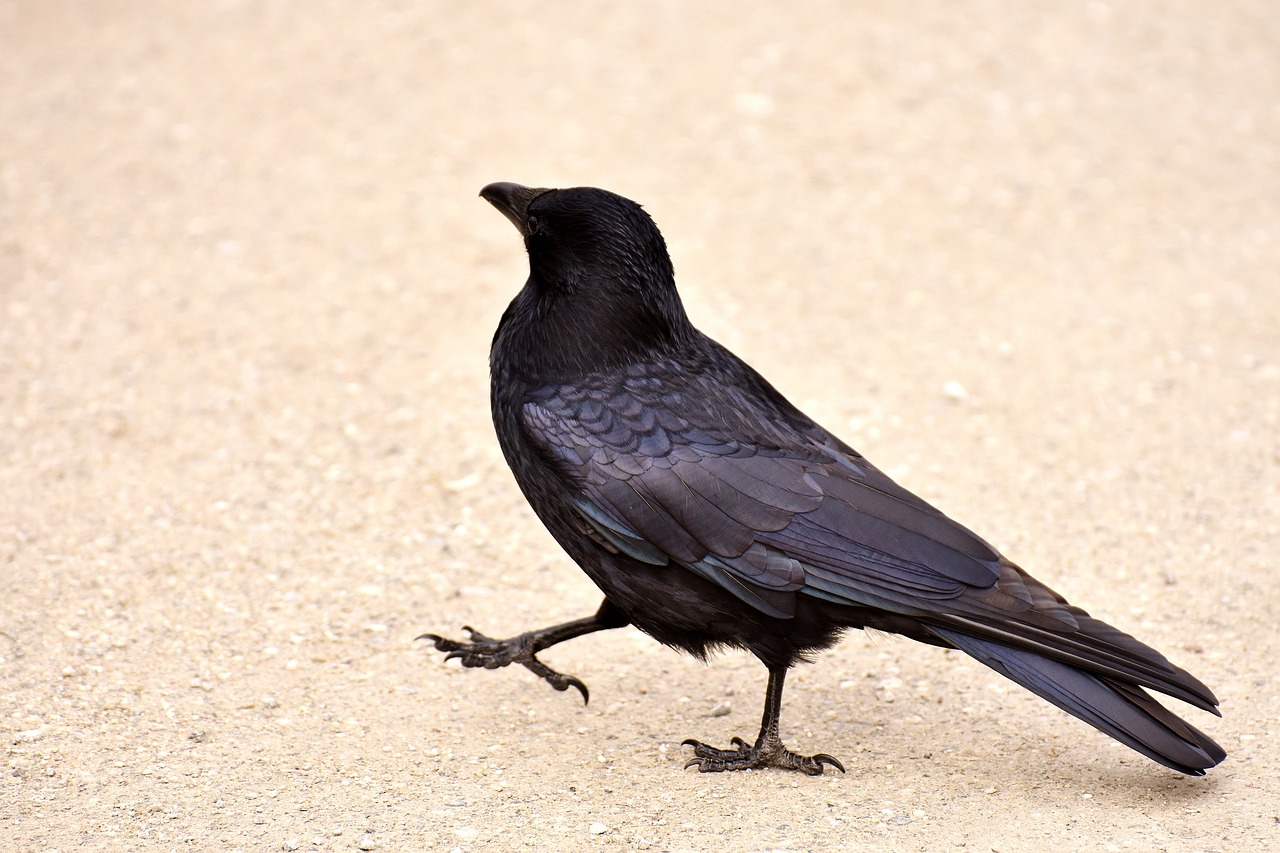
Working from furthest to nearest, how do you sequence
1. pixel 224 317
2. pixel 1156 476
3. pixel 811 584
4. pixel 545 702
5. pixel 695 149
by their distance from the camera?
1. pixel 695 149
2. pixel 224 317
3. pixel 1156 476
4. pixel 545 702
5. pixel 811 584

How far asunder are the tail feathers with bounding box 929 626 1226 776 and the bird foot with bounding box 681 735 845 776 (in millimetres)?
666

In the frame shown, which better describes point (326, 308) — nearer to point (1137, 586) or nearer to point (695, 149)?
point (695, 149)

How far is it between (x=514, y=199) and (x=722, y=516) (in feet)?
4.53

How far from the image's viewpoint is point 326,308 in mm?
7855

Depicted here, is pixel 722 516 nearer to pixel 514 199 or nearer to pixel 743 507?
pixel 743 507

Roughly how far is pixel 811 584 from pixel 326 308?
4489 mm

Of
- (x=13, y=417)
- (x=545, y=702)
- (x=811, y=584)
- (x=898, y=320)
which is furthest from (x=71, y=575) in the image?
(x=898, y=320)

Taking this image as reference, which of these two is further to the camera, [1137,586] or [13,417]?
[13,417]

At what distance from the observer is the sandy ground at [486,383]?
173 inches

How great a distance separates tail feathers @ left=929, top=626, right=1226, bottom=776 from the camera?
4000 mm

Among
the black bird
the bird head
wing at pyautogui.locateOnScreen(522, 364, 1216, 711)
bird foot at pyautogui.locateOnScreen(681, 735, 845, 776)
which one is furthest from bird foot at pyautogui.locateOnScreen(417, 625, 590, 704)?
the bird head

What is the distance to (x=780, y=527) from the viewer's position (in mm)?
4199

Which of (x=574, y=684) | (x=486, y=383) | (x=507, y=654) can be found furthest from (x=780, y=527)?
(x=486, y=383)

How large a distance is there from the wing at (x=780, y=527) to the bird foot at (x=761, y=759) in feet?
1.87
